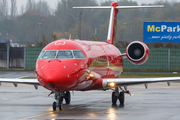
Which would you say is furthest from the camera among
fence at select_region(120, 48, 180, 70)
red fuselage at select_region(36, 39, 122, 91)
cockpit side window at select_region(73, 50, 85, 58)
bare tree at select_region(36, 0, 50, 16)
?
bare tree at select_region(36, 0, 50, 16)

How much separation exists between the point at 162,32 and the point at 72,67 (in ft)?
123

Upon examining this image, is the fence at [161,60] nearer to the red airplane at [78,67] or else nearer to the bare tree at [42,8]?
the red airplane at [78,67]

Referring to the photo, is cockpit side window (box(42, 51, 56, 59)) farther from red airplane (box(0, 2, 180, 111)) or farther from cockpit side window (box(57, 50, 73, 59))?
cockpit side window (box(57, 50, 73, 59))

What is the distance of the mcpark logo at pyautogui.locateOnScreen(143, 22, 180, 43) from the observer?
4928cm

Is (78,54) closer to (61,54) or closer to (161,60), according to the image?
(61,54)

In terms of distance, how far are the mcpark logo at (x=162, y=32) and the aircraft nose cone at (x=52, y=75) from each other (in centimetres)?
3789

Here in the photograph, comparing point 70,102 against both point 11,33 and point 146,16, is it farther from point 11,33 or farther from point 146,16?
point 11,33

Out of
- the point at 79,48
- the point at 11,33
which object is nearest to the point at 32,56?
the point at 79,48

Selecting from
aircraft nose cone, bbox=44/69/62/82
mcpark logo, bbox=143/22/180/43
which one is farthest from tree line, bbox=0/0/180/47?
aircraft nose cone, bbox=44/69/62/82

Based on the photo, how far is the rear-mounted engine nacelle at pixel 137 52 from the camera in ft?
58.8

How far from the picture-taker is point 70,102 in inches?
720

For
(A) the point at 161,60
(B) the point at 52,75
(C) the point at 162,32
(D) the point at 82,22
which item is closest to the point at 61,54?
(B) the point at 52,75

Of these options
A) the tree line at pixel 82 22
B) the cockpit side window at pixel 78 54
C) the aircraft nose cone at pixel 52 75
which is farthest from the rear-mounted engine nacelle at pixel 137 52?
the tree line at pixel 82 22

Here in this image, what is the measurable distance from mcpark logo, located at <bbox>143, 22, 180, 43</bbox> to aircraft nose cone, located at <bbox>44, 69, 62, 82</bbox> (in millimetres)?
37891
